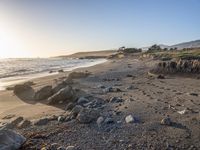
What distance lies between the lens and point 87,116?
32.3ft

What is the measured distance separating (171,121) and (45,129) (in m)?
3.91

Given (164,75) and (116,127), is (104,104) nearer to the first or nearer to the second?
(116,127)

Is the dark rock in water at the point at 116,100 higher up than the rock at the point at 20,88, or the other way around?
the dark rock in water at the point at 116,100

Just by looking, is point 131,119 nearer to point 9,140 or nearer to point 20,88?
point 9,140

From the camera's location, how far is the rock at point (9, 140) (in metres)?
7.60

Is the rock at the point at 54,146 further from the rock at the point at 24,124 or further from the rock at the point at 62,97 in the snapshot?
the rock at the point at 62,97

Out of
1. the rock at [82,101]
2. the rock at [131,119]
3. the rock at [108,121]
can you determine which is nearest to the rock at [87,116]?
the rock at [108,121]

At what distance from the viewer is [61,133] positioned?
357 inches

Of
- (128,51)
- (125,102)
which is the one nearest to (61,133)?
(125,102)

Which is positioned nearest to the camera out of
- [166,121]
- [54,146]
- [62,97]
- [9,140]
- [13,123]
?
[9,140]

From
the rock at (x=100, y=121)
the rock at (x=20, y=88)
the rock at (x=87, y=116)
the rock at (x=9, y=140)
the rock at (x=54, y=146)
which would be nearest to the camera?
Result: the rock at (x=9, y=140)

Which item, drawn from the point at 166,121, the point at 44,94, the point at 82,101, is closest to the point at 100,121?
the point at 166,121

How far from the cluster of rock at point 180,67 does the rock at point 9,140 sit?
52.1 feet

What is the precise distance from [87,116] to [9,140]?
110 inches
